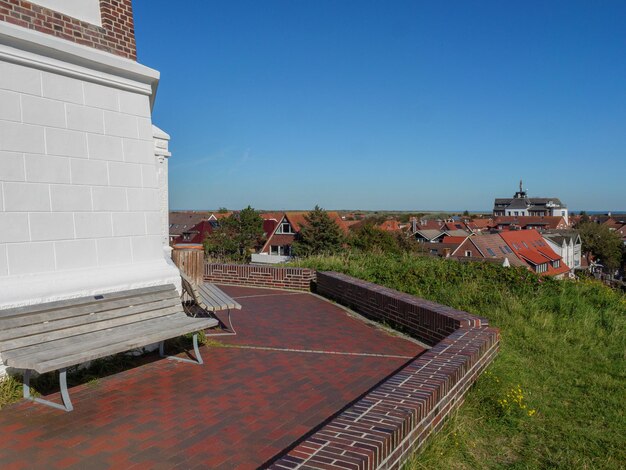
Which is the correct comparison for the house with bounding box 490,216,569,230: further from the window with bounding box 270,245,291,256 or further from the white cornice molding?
the white cornice molding

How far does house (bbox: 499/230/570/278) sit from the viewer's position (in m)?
52.1

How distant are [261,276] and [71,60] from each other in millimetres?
6441

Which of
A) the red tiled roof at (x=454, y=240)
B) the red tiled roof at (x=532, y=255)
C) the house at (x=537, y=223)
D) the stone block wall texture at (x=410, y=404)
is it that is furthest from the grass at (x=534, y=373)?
the house at (x=537, y=223)

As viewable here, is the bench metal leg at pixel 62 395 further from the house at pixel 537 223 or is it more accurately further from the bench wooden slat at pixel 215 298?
the house at pixel 537 223

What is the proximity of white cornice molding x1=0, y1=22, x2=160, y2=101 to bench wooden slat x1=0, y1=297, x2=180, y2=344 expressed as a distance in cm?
239

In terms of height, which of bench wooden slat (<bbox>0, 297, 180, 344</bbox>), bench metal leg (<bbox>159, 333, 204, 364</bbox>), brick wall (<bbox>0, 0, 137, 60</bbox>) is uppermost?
brick wall (<bbox>0, 0, 137, 60</bbox>)

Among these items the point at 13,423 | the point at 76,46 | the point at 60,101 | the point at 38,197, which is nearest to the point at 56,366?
the point at 13,423

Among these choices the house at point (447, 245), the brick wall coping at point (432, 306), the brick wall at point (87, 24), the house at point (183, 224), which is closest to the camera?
the brick wall at point (87, 24)

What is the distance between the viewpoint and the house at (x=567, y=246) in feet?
203

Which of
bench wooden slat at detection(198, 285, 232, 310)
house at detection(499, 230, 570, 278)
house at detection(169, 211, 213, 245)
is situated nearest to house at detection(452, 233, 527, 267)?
house at detection(499, 230, 570, 278)

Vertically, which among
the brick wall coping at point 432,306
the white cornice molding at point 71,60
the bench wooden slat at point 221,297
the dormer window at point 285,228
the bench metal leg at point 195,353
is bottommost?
the dormer window at point 285,228

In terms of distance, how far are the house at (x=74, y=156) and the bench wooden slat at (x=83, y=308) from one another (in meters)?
0.30

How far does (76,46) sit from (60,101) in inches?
22.6

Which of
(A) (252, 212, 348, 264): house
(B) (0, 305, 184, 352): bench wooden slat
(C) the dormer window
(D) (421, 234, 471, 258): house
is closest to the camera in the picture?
(B) (0, 305, 184, 352): bench wooden slat
